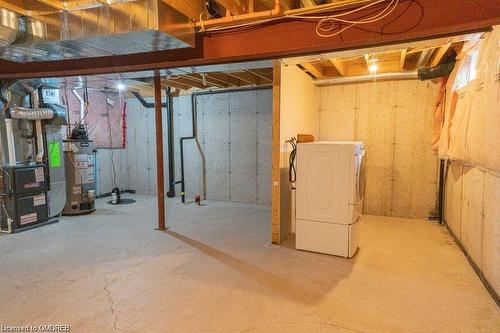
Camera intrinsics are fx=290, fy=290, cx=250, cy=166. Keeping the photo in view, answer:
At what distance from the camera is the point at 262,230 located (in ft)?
14.1

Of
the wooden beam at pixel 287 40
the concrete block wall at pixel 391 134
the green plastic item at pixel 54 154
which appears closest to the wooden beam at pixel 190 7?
the wooden beam at pixel 287 40

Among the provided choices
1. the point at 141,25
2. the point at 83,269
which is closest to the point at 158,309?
the point at 83,269

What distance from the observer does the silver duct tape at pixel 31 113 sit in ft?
13.9

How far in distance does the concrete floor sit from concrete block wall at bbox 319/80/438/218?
0.77 m

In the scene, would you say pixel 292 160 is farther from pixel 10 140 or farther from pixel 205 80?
pixel 10 140

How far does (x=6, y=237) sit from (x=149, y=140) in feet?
12.0

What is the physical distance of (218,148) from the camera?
638cm

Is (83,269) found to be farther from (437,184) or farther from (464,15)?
(437,184)

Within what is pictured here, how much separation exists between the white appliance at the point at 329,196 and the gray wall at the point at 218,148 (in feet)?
7.98

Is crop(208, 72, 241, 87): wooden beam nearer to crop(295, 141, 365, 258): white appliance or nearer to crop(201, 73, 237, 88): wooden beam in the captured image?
crop(201, 73, 237, 88): wooden beam

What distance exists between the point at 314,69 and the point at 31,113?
4372mm

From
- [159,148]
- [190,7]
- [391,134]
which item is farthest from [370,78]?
[159,148]

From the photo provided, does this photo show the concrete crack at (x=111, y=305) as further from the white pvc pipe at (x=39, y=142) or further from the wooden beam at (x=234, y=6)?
the white pvc pipe at (x=39, y=142)

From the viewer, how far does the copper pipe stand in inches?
101
